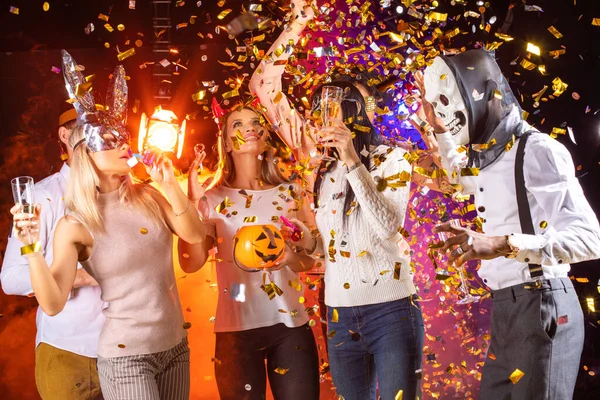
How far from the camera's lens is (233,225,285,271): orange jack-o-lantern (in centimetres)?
349

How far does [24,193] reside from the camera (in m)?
2.88

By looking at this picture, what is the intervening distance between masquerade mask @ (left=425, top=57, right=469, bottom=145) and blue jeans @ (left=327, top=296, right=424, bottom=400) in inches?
33.5

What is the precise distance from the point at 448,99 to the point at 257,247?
4.05 feet

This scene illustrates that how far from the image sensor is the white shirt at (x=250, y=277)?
3.64 m

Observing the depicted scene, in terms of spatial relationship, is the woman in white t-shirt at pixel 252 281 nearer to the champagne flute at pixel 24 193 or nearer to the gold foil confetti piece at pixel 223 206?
the gold foil confetti piece at pixel 223 206

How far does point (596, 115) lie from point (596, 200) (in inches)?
26.4

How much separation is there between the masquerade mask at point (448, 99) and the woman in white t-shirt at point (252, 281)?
106cm

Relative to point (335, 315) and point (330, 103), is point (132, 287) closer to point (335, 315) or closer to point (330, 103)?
point (335, 315)

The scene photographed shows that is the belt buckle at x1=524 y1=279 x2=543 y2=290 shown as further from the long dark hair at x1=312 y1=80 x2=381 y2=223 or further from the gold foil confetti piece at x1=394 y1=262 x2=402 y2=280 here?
the long dark hair at x1=312 y1=80 x2=381 y2=223

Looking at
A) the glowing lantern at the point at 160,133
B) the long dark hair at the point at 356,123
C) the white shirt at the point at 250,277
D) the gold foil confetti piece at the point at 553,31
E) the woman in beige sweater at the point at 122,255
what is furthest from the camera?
the gold foil confetti piece at the point at 553,31

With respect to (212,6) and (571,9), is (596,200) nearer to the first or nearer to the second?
(571,9)

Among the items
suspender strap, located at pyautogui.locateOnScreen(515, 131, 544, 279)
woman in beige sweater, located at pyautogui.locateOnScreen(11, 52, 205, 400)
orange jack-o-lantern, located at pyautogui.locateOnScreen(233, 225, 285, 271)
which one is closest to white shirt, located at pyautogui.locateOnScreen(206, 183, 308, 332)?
orange jack-o-lantern, located at pyautogui.locateOnScreen(233, 225, 285, 271)

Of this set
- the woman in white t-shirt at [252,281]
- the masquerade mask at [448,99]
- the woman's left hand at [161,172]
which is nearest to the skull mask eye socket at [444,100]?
the masquerade mask at [448,99]

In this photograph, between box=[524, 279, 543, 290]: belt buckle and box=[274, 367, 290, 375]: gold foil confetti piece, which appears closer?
box=[524, 279, 543, 290]: belt buckle
